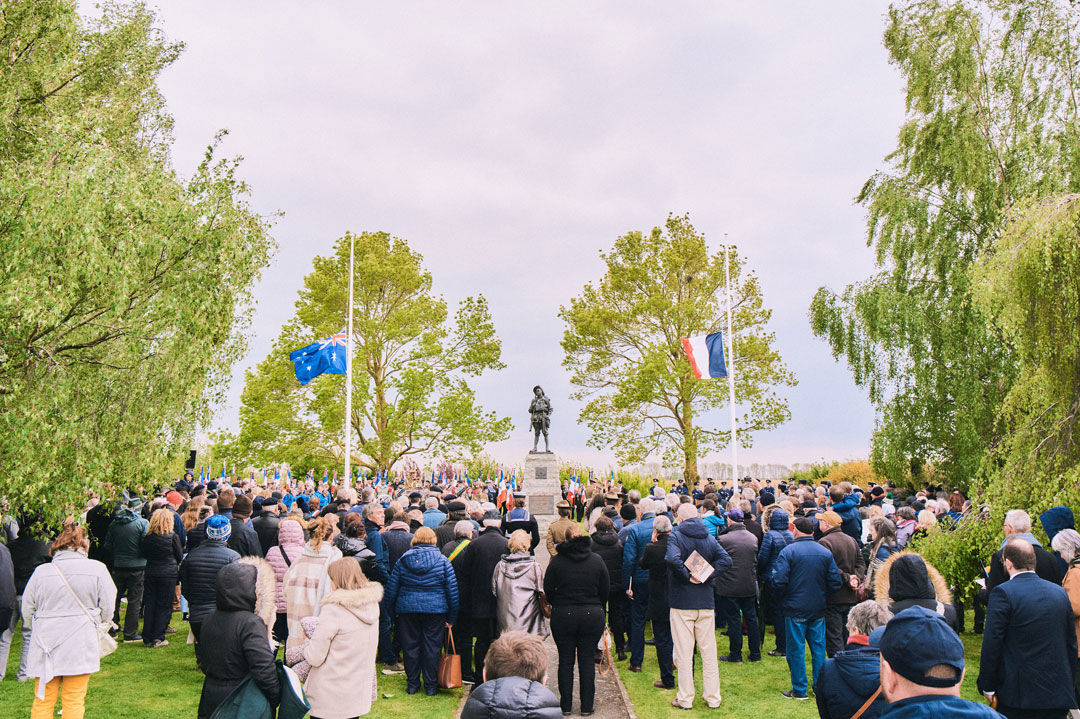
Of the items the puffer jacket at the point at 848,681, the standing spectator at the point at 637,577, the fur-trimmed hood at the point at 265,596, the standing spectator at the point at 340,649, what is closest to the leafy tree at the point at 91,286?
the fur-trimmed hood at the point at 265,596

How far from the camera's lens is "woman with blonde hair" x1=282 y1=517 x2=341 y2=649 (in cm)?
728

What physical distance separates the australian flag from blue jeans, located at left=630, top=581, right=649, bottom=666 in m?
10.7

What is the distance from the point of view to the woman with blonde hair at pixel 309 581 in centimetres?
728

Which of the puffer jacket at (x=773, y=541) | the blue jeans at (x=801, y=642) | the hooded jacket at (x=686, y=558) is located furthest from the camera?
the puffer jacket at (x=773, y=541)

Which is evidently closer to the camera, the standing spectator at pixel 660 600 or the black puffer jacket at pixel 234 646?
the black puffer jacket at pixel 234 646

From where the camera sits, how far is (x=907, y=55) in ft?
71.1

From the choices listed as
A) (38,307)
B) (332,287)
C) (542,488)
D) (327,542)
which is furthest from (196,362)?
(332,287)

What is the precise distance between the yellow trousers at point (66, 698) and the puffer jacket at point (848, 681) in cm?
583

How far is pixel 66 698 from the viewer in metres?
6.25

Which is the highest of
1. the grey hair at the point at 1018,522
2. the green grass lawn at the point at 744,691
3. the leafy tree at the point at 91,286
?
the leafy tree at the point at 91,286

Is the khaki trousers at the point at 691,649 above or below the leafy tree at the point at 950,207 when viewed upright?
below

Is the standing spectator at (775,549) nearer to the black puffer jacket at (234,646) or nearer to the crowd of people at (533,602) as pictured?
the crowd of people at (533,602)

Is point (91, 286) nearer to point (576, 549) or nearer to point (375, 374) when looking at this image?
point (576, 549)

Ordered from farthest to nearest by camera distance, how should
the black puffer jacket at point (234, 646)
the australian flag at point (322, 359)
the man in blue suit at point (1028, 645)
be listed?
the australian flag at point (322, 359) < the man in blue suit at point (1028, 645) < the black puffer jacket at point (234, 646)
